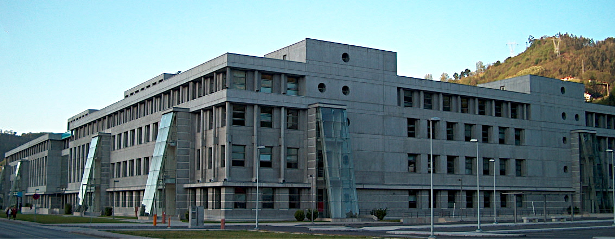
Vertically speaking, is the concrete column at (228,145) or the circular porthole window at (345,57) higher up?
the circular porthole window at (345,57)

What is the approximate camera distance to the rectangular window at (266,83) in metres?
72.2

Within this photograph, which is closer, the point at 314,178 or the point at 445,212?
the point at 314,178

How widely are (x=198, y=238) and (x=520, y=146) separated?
6672cm

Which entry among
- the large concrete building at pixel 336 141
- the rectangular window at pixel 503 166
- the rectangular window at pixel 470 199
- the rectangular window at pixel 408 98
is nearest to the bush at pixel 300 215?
the large concrete building at pixel 336 141

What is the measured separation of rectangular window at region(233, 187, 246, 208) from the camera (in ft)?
223

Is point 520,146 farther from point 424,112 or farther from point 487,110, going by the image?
point 424,112

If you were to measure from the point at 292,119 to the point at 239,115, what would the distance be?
6528 millimetres

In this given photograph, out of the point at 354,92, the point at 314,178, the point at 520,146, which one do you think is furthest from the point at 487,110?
the point at 314,178

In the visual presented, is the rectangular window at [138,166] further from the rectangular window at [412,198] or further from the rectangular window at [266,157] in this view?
the rectangular window at [412,198]

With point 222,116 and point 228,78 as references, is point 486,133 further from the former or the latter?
point 228,78

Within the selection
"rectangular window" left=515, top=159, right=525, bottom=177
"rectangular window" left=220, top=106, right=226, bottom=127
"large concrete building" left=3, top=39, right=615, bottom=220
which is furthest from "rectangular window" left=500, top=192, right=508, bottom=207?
"rectangular window" left=220, top=106, right=226, bottom=127

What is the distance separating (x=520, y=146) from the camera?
9175 cm

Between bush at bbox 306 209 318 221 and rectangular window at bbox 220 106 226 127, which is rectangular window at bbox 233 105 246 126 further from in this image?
bush at bbox 306 209 318 221

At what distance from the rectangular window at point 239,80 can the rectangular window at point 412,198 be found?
2577 cm
